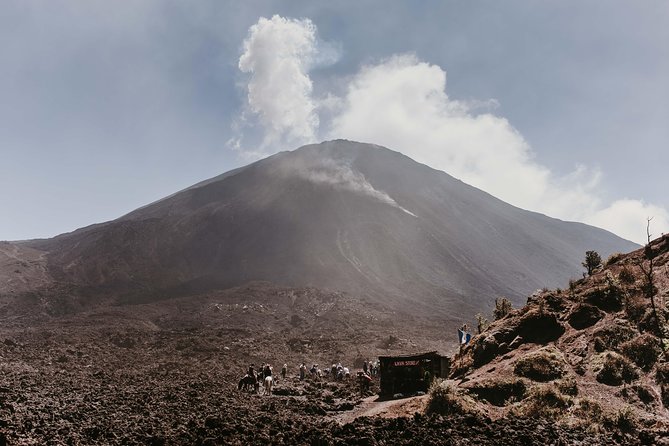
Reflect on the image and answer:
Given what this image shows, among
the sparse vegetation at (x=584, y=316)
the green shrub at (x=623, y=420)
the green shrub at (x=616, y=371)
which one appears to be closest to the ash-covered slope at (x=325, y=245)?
the sparse vegetation at (x=584, y=316)

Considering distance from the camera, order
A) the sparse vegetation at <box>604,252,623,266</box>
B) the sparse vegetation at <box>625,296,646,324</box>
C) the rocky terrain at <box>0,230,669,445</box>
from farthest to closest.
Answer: the sparse vegetation at <box>604,252,623,266</box>, the sparse vegetation at <box>625,296,646,324</box>, the rocky terrain at <box>0,230,669,445</box>

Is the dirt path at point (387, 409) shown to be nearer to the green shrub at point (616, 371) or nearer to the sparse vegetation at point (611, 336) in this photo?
the green shrub at point (616, 371)

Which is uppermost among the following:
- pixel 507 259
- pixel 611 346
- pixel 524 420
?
pixel 507 259

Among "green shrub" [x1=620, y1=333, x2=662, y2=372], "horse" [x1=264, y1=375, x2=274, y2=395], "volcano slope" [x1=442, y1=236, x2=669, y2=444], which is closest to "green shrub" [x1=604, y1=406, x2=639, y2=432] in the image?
"volcano slope" [x1=442, y1=236, x2=669, y2=444]

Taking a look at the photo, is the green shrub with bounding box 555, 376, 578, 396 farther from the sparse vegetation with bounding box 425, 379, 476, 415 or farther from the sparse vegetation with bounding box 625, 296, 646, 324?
the sparse vegetation with bounding box 625, 296, 646, 324

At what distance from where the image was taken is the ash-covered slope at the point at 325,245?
10362cm

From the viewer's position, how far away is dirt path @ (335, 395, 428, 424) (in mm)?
19734

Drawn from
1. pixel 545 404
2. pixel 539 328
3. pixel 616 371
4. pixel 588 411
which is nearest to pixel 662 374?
pixel 616 371

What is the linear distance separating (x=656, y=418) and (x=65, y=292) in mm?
92880

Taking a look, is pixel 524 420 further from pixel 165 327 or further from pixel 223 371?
pixel 165 327

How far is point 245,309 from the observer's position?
80.1m

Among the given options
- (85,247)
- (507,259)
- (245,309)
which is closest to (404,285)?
(245,309)

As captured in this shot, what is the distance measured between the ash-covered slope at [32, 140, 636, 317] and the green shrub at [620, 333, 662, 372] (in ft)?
234

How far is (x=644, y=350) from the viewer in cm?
2000
